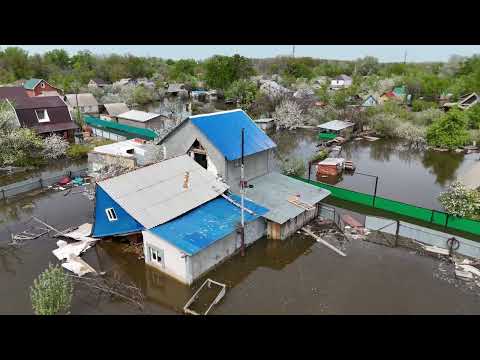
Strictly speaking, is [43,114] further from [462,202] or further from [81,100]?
[462,202]

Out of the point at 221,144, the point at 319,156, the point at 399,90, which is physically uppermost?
the point at 221,144

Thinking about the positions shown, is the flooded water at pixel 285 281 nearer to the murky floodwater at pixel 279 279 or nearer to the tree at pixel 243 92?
the murky floodwater at pixel 279 279

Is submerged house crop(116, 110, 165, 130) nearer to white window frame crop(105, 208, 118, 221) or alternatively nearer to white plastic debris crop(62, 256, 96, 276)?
white window frame crop(105, 208, 118, 221)

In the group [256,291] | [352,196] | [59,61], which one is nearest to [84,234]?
[256,291]

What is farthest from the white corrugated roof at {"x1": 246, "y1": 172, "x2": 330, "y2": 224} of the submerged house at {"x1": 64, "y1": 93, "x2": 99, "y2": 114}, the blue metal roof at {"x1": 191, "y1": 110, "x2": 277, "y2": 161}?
the submerged house at {"x1": 64, "y1": 93, "x2": 99, "y2": 114}

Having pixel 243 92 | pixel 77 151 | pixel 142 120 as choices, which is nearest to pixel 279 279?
pixel 77 151

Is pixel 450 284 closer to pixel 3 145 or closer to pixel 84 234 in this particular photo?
pixel 84 234

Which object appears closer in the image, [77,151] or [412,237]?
[412,237]
